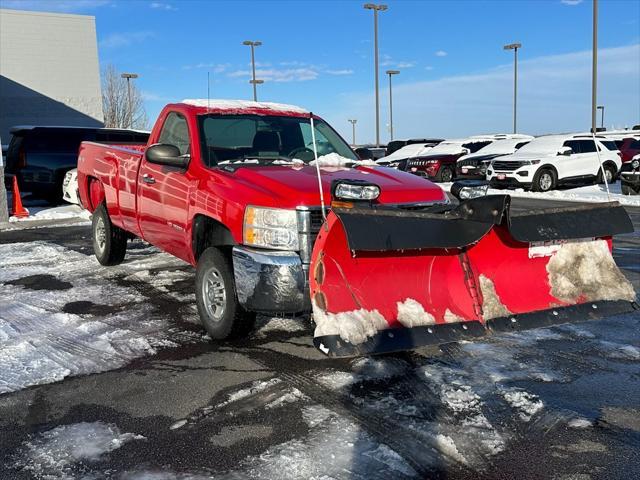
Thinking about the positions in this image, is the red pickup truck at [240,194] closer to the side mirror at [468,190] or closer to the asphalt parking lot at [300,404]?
the side mirror at [468,190]

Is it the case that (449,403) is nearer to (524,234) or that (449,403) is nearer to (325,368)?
(325,368)

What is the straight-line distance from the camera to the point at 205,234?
5.10m

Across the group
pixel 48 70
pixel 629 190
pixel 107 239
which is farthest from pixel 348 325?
pixel 48 70

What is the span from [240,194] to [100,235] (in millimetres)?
4036

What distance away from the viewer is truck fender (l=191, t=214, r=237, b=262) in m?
4.82

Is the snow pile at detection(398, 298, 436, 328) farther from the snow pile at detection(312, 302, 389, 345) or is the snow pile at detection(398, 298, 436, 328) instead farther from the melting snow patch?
the melting snow patch

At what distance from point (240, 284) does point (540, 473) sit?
88.8 inches

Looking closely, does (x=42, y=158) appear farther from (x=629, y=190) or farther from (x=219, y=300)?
(x=629, y=190)

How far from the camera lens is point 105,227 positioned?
24.9 ft

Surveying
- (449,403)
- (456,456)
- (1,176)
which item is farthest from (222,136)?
(1,176)

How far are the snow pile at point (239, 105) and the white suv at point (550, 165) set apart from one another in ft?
48.1

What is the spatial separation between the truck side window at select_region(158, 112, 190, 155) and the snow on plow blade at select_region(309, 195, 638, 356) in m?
2.31

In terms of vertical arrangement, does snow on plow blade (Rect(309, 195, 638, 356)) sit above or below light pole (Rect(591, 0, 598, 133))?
below

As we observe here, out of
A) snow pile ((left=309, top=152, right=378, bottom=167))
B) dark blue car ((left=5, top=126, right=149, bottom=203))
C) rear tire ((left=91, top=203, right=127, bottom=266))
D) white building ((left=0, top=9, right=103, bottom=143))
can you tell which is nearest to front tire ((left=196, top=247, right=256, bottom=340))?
snow pile ((left=309, top=152, right=378, bottom=167))
